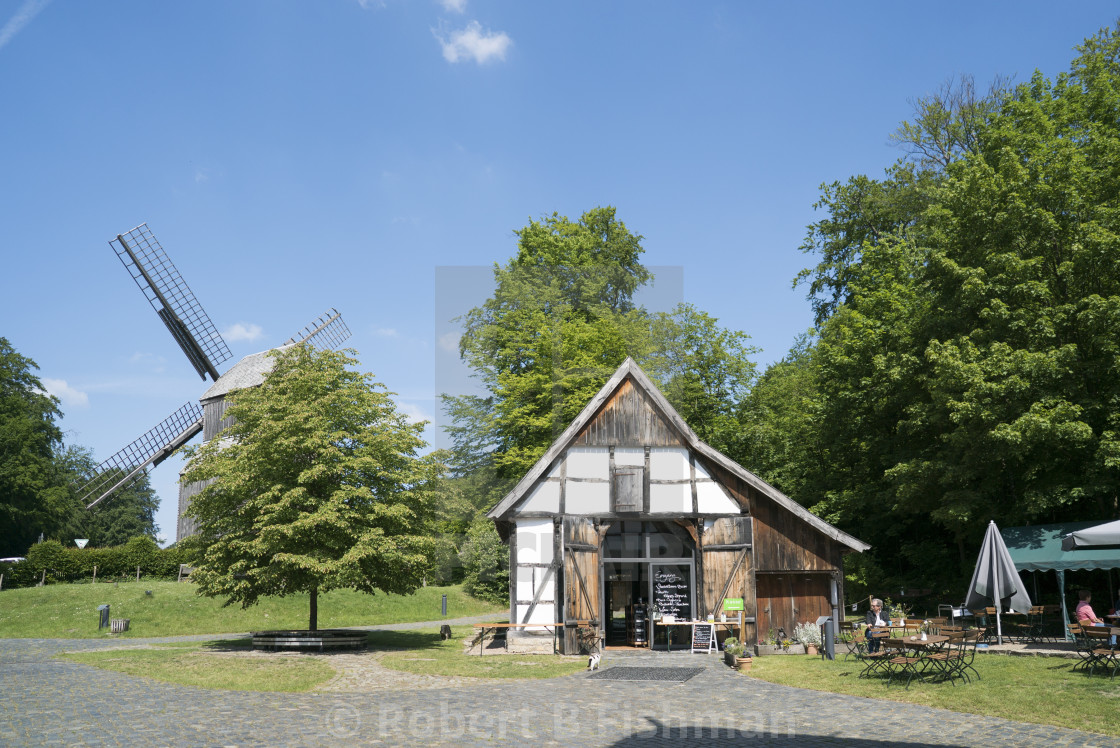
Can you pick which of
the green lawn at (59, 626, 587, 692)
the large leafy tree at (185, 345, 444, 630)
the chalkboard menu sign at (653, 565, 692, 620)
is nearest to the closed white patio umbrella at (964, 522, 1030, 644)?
the chalkboard menu sign at (653, 565, 692, 620)

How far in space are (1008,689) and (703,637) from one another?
9.17 metres

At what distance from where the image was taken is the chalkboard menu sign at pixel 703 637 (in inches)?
841

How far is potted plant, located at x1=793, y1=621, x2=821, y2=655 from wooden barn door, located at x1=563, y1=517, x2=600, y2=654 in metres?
5.20

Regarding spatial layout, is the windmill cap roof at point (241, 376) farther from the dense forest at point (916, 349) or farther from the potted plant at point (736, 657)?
the potted plant at point (736, 657)

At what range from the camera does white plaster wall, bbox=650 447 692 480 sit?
23.3 metres

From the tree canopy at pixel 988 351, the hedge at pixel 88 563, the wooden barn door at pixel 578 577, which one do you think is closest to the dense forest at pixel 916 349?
the tree canopy at pixel 988 351

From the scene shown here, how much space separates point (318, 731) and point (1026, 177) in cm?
2406

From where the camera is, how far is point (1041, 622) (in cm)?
2150

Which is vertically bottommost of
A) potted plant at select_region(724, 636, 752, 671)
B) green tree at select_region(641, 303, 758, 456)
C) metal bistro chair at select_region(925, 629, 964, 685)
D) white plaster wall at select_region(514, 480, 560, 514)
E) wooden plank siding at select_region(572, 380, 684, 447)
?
potted plant at select_region(724, 636, 752, 671)

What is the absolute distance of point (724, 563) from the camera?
74.3ft

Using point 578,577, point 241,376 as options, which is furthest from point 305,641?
point 241,376

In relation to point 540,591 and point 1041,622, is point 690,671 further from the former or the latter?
point 1041,622

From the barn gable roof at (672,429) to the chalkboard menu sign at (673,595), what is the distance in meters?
3.43

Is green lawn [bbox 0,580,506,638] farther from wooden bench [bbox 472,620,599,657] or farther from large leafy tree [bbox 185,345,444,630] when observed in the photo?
wooden bench [bbox 472,620,599,657]
